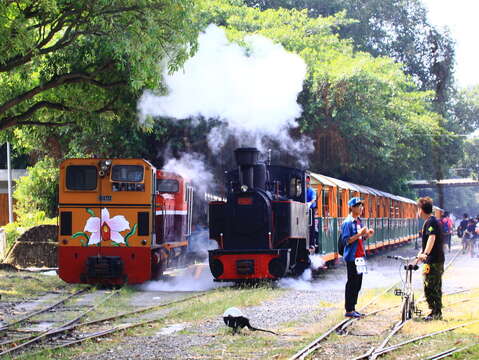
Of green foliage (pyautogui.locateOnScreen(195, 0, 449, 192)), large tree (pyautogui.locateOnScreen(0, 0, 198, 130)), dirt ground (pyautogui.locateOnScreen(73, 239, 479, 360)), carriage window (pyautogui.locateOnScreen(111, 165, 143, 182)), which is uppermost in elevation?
green foliage (pyautogui.locateOnScreen(195, 0, 449, 192))

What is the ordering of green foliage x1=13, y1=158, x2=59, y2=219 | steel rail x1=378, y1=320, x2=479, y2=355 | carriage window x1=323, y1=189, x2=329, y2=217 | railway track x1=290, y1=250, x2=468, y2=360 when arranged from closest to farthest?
railway track x1=290, y1=250, x2=468, y2=360, steel rail x1=378, y1=320, x2=479, y2=355, carriage window x1=323, y1=189, x2=329, y2=217, green foliage x1=13, y1=158, x2=59, y2=219

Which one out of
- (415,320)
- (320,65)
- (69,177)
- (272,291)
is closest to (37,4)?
(69,177)

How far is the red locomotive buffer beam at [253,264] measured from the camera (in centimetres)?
1425

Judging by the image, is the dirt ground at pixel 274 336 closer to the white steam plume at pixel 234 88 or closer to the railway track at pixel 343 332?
the railway track at pixel 343 332

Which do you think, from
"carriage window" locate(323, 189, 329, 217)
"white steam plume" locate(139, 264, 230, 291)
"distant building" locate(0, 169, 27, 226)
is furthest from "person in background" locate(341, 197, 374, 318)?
"distant building" locate(0, 169, 27, 226)

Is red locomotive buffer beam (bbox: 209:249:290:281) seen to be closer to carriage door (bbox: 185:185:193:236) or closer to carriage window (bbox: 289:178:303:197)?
carriage window (bbox: 289:178:303:197)

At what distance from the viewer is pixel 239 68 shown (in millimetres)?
17172

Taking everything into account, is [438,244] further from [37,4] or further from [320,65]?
[320,65]

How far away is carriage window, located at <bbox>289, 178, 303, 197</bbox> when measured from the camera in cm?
1559

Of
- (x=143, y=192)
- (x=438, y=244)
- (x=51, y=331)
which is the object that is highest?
(x=143, y=192)

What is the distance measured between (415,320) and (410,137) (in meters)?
24.3

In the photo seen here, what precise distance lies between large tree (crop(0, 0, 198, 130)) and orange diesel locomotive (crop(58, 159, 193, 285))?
3.71 feet

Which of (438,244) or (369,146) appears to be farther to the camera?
(369,146)

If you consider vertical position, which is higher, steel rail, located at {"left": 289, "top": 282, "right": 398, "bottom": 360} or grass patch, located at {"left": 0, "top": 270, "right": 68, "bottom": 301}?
grass patch, located at {"left": 0, "top": 270, "right": 68, "bottom": 301}
